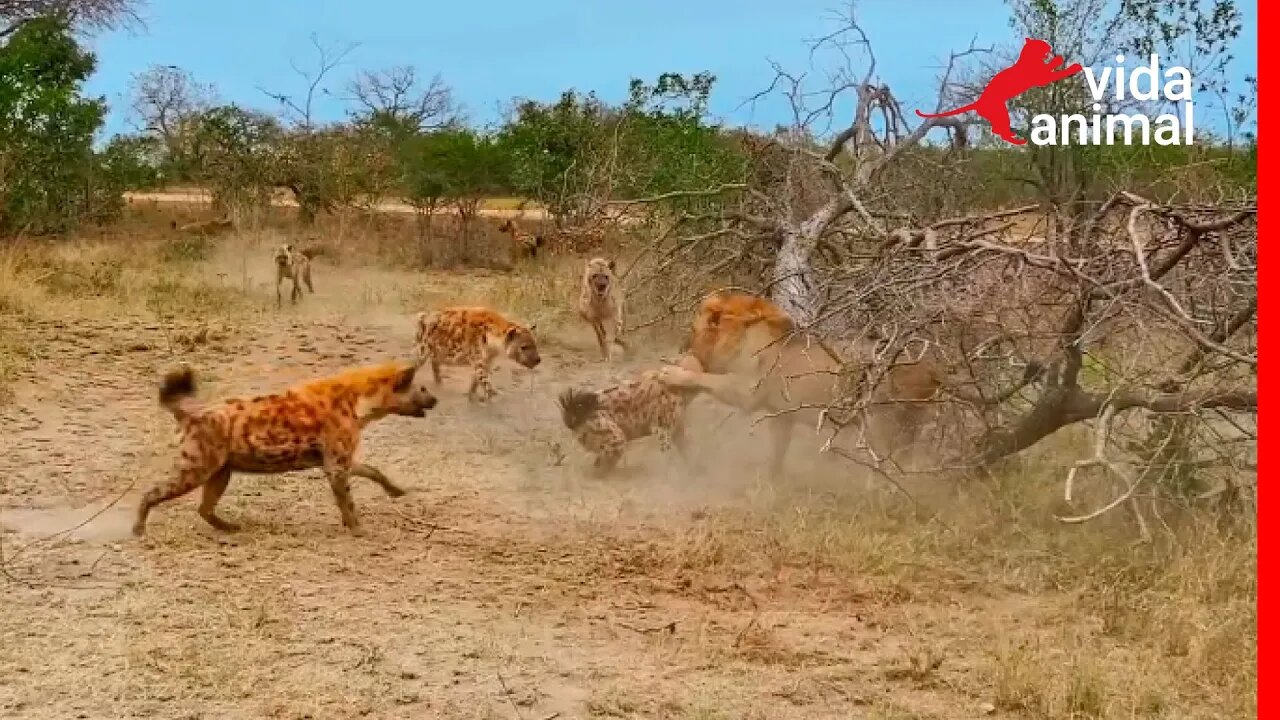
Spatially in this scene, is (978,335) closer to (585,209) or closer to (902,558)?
(902,558)

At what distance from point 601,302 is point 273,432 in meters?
5.62

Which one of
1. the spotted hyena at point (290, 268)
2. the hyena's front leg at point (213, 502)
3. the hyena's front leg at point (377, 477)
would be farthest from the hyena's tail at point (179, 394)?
the spotted hyena at point (290, 268)

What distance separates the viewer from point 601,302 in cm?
1207

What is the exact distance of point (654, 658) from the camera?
5.27 metres

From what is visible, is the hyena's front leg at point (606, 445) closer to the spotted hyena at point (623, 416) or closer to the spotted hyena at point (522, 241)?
the spotted hyena at point (623, 416)

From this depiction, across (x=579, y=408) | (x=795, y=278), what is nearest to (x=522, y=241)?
(x=795, y=278)

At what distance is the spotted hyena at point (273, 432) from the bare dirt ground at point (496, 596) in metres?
0.21

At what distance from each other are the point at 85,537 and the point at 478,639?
2351mm

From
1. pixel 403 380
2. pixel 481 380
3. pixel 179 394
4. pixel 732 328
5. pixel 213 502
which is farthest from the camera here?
pixel 481 380

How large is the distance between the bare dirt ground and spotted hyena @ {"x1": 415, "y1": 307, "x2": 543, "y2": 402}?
116cm

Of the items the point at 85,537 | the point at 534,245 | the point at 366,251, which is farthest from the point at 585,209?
the point at 85,537

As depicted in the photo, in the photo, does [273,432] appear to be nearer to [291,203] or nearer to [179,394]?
[179,394]

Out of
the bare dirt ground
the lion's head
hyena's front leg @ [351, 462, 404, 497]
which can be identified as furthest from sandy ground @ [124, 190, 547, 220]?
hyena's front leg @ [351, 462, 404, 497]

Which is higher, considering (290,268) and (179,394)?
(290,268)
